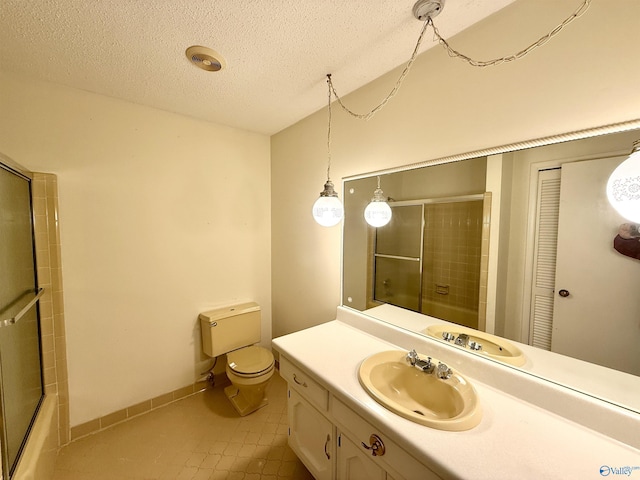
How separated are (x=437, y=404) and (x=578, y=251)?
80cm

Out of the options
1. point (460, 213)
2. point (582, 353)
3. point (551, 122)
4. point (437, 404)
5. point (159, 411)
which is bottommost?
point (159, 411)

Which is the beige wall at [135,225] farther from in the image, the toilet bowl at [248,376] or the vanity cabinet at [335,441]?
the vanity cabinet at [335,441]

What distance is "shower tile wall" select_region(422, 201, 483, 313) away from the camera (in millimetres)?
1149

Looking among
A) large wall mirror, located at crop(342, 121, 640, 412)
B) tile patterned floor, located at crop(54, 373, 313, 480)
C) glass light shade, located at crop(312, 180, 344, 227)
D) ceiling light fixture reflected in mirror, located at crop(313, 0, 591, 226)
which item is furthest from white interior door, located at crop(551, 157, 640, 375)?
tile patterned floor, located at crop(54, 373, 313, 480)

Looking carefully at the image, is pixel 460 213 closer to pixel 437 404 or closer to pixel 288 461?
pixel 437 404

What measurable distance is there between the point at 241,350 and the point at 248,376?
322 mm

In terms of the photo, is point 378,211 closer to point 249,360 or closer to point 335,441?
point 335,441

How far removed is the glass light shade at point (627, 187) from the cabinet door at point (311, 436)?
1.30m

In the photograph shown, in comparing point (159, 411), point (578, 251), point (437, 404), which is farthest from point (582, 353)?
point (159, 411)

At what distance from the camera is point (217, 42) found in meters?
1.15

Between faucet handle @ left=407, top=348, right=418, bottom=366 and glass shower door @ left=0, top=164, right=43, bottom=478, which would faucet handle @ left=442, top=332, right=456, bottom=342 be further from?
glass shower door @ left=0, top=164, right=43, bottom=478

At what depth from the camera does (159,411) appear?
1854mm

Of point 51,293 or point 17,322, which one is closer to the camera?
point 17,322

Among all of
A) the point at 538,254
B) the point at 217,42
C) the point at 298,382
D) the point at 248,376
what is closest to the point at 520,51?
the point at 538,254
